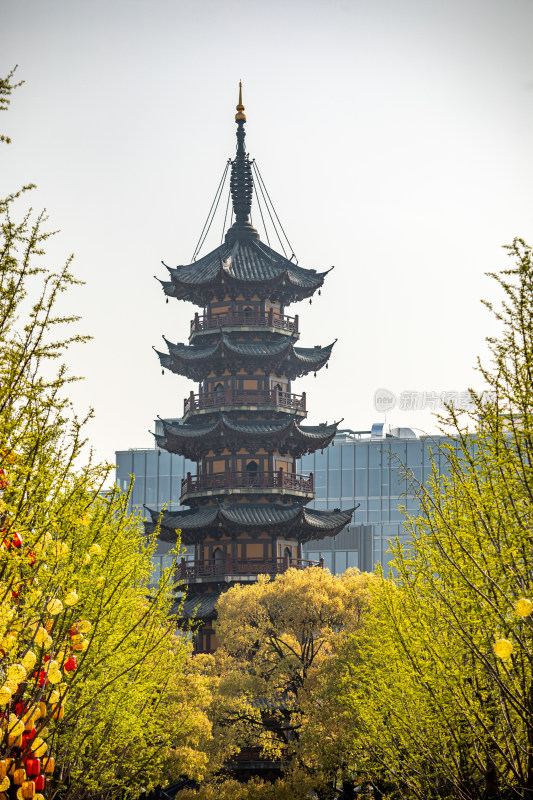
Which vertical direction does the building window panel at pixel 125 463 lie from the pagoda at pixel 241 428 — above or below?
above

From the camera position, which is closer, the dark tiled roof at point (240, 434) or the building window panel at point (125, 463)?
the dark tiled roof at point (240, 434)

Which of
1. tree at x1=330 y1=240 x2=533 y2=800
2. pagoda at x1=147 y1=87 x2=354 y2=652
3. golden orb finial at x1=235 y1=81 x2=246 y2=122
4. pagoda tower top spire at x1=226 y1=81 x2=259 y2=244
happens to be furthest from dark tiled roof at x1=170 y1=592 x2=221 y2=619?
tree at x1=330 y1=240 x2=533 y2=800

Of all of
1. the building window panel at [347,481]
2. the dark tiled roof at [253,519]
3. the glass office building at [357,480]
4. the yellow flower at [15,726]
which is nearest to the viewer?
the yellow flower at [15,726]

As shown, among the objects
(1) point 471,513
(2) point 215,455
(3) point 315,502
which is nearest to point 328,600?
(2) point 215,455

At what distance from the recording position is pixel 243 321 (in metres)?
59.2

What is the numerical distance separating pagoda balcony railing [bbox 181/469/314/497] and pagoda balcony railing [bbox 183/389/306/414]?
3584mm

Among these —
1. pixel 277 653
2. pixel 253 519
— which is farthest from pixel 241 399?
pixel 277 653

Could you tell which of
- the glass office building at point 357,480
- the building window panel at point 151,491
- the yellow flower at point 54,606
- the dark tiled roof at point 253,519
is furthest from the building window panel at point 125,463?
the yellow flower at point 54,606

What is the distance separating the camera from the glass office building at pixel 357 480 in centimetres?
10056

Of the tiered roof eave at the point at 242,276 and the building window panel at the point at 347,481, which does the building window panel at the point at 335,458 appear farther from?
the tiered roof eave at the point at 242,276

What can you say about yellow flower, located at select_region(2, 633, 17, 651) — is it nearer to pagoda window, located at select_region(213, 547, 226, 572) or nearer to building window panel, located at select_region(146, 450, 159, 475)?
pagoda window, located at select_region(213, 547, 226, 572)

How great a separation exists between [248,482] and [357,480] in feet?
158

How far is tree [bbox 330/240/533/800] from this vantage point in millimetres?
13188

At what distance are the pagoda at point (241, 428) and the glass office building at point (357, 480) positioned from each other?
40048 mm
